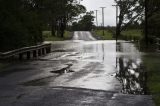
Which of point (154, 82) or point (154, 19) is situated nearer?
point (154, 82)

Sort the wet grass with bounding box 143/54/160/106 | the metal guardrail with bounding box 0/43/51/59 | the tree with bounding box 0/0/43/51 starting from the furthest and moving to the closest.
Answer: the tree with bounding box 0/0/43/51
the metal guardrail with bounding box 0/43/51/59
the wet grass with bounding box 143/54/160/106

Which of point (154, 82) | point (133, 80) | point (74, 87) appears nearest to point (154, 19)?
point (133, 80)

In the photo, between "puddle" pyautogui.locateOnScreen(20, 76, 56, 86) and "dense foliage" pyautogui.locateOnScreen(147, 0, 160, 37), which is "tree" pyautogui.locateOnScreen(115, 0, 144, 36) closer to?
"dense foliage" pyautogui.locateOnScreen(147, 0, 160, 37)

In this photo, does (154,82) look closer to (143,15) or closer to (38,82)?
(38,82)

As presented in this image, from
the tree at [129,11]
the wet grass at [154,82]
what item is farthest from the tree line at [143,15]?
the wet grass at [154,82]

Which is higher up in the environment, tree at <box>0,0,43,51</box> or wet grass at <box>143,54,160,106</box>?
tree at <box>0,0,43,51</box>

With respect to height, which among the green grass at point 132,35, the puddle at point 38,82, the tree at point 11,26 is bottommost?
the green grass at point 132,35

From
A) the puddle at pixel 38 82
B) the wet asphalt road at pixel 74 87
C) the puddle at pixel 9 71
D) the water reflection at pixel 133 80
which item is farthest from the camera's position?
the puddle at pixel 9 71

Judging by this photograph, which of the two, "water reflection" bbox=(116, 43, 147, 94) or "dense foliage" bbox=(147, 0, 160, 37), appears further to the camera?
"dense foliage" bbox=(147, 0, 160, 37)

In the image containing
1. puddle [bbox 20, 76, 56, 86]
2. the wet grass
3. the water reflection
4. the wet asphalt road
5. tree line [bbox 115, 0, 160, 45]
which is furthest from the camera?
tree line [bbox 115, 0, 160, 45]

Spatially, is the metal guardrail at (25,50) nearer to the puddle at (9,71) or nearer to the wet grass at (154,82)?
the puddle at (9,71)

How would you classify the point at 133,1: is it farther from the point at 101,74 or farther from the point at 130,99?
the point at 130,99

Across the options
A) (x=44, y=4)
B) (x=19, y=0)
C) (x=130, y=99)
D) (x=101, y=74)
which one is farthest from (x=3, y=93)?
(x=44, y=4)

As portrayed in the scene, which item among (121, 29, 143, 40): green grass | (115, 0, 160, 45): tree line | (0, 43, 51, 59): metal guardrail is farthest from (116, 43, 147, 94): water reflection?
(121, 29, 143, 40): green grass
